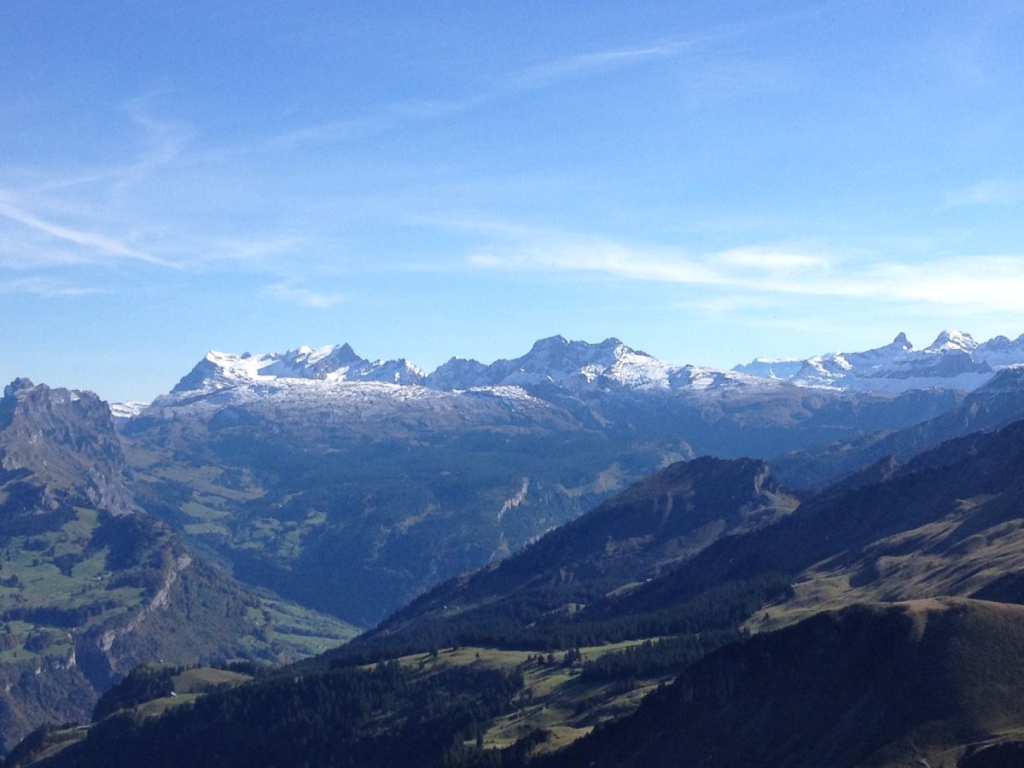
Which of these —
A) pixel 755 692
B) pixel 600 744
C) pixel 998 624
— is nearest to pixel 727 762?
pixel 755 692

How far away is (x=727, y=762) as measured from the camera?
16062cm

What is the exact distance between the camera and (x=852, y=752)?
15138 cm

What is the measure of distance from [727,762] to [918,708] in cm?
2410

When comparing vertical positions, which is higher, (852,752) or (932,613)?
(932,613)

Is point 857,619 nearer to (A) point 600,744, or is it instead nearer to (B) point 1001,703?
(B) point 1001,703

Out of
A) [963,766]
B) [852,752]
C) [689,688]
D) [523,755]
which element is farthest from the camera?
[523,755]

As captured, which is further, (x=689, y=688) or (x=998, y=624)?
(x=689, y=688)

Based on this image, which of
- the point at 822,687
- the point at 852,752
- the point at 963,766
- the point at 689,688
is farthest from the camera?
the point at 689,688

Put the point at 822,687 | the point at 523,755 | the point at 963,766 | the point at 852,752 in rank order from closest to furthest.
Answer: the point at 963,766
the point at 852,752
the point at 822,687
the point at 523,755

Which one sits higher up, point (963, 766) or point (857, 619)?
point (857, 619)

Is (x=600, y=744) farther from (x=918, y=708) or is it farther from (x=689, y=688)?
(x=918, y=708)

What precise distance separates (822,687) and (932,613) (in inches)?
736

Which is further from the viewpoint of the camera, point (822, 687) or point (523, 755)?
point (523, 755)

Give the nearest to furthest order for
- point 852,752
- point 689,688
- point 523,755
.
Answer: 1. point 852,752
2. point 689,688
3. point 523,755
